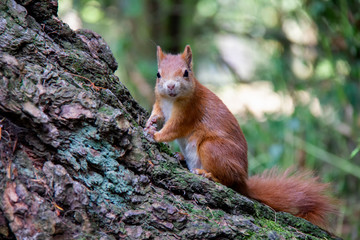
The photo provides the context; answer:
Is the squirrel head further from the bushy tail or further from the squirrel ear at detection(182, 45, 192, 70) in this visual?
the bushy tail

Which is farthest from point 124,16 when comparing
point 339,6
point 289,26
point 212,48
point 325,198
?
point 325,198

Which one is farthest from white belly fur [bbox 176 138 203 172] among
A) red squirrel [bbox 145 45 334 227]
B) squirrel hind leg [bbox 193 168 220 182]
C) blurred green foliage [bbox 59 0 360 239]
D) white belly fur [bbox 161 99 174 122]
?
blurred green foliage [bbox 59 0 360 239]

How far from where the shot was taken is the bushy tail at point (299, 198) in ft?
7.88

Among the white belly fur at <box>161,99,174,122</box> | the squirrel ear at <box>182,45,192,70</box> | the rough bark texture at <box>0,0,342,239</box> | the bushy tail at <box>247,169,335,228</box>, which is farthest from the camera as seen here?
the squirrel ear at <box>182,45,192,70</box>

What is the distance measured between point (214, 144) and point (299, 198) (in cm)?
61

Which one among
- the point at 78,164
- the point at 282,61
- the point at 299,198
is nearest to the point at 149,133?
the point at 78,164

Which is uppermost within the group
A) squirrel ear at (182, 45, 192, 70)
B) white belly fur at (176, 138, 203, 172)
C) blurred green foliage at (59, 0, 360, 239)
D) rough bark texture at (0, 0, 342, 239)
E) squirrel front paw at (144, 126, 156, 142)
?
blurred green foliage at (59, 0, 360, 239)

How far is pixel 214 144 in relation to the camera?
8.54ft

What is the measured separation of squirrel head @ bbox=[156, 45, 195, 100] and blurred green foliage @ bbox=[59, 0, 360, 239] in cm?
23

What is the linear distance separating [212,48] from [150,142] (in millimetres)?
4116

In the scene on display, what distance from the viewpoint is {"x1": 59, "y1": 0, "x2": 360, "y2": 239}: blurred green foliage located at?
166 inches

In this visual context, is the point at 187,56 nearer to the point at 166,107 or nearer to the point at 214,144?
A: the point at 166,107

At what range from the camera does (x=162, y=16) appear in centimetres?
652

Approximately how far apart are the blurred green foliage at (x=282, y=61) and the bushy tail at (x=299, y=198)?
1.05 metres
